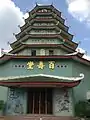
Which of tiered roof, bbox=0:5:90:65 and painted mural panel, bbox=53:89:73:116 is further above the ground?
tiered roof, bbox=0:5:90:65

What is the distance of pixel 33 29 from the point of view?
80.3 feet

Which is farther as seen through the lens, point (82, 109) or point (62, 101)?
point (62, 101)

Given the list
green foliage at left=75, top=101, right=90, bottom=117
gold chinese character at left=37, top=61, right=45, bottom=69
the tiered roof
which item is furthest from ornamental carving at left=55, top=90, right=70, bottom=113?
the tiered roof

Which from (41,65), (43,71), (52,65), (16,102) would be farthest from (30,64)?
(16,102)

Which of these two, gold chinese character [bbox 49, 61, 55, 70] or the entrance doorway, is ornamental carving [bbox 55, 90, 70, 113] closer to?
the entrance doorway

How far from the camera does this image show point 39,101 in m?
20.6

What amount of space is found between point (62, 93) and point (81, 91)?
212 centimetres

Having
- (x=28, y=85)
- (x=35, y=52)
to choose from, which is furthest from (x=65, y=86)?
(x=35, y=52)

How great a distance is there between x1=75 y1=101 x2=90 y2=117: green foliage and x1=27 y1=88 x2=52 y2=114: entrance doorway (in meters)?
2.13

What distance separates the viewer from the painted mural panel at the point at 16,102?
20.3 metres

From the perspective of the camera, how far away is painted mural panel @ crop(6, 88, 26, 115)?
2032cm

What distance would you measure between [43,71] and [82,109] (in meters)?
4.59

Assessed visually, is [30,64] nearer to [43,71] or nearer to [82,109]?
[43,71]

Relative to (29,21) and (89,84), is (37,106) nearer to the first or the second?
(89,84)
